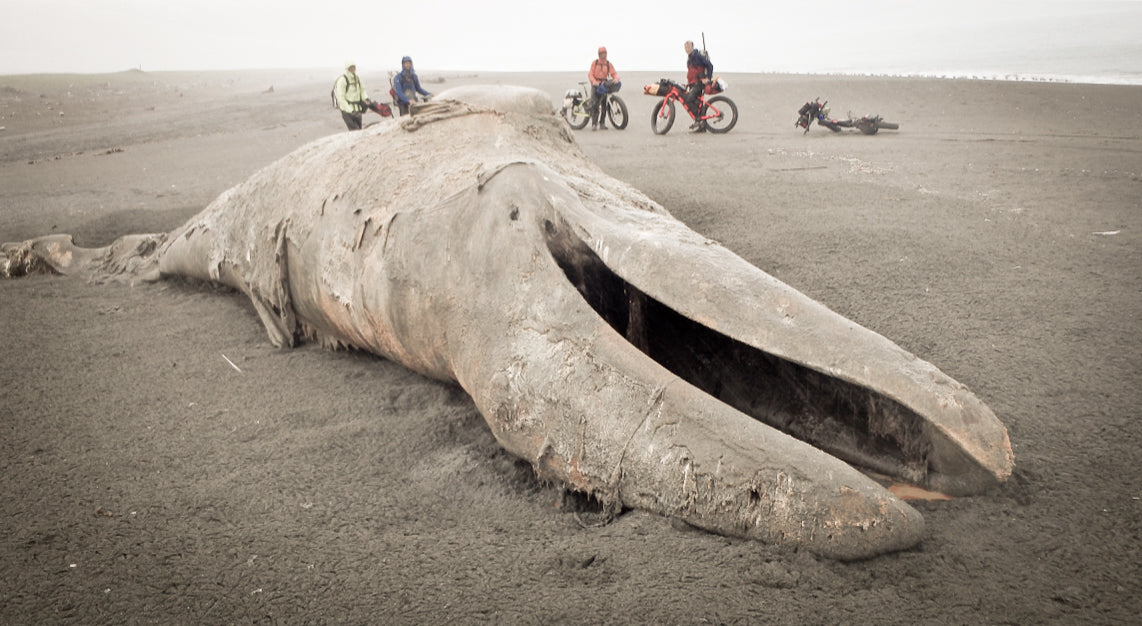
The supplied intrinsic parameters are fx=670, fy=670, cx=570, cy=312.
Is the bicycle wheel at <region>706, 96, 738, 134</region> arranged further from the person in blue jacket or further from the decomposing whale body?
the decomposing whale body

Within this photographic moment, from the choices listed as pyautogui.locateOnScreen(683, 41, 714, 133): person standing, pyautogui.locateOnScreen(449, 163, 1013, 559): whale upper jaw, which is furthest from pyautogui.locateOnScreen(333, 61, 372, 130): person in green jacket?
pyautogui.locateOnScreen(449, 163, 1013, 559): whale upper jaw

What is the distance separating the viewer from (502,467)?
2.19m

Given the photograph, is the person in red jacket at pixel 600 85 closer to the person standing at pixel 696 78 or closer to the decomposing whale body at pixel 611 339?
the person standing at pixel 696 78

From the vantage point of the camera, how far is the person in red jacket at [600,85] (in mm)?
12719

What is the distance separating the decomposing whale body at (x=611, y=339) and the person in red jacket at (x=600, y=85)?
1007cm

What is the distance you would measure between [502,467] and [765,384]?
3.05 feet

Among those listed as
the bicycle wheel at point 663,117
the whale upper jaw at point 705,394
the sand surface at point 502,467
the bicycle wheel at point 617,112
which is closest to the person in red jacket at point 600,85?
the bicycle wheel at point 617,112

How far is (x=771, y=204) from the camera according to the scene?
533 cm

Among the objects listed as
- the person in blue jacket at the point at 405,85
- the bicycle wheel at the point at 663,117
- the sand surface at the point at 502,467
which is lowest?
the sand surface at the point at 502,467

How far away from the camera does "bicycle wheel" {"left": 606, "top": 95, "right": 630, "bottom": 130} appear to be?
499 inches

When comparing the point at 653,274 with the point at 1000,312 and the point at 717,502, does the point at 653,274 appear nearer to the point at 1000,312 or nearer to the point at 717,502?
the point at 717,502

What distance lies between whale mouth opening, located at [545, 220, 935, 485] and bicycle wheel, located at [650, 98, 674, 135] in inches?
383

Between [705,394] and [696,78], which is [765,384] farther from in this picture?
[696,78]

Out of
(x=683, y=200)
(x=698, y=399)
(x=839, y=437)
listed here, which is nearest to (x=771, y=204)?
(x=683, y=200)
